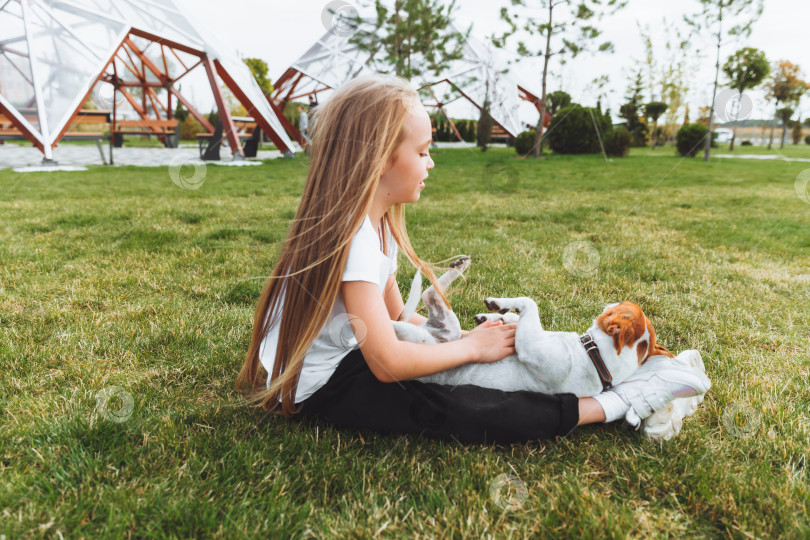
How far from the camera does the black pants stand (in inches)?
60.7

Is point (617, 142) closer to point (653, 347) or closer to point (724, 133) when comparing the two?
point (724, 133)

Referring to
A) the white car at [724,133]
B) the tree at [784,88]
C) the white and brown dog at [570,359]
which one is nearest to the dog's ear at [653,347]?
the white and brown dog at [570,359]

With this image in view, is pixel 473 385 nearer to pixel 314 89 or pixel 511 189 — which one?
pixel 511 189

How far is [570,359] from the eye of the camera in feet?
5.14

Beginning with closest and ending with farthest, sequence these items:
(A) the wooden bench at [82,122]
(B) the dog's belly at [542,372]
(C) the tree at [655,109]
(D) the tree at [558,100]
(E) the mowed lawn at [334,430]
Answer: (E) the mowed lawn at [334,430]
(B) the dog's belly at [542,372]
(A) the wooden bench at [82,122]
(D) the tree at [558,100]
(C) the tree at [655,109]

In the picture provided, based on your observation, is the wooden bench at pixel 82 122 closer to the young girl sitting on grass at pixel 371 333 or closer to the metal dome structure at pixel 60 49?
the metal dome structure at pixel 60 49

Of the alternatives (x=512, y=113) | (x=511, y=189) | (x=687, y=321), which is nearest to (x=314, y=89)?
(x=512, y=113)

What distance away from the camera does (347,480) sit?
1437 mm

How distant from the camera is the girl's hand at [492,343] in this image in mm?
1620

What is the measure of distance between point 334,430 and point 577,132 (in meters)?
15.4

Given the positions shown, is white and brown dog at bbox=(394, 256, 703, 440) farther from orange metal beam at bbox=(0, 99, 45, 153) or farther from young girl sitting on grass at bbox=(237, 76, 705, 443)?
orange metal beam at bbox=(0, 99, 45, 153)

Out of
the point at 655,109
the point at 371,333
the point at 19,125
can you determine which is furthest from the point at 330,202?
the point at 655,109

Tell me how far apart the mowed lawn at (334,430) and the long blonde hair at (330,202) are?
0.28m

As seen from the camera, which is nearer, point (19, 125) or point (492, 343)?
point (492, 343)
